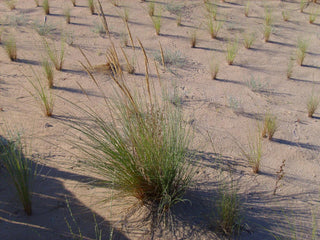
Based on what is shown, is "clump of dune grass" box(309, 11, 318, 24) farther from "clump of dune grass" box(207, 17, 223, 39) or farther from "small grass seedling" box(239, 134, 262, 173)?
"small grass seedling" box(239, 134, 262, 173)

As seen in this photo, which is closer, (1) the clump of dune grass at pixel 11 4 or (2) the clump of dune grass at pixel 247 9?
(1) the clump of dune grass at pixel 11 4

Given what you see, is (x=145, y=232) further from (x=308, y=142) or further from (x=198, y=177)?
(x=308, y=142)

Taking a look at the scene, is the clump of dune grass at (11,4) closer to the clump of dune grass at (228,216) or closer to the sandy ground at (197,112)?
the sandy ground at (197,112)

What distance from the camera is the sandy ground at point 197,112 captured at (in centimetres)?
268

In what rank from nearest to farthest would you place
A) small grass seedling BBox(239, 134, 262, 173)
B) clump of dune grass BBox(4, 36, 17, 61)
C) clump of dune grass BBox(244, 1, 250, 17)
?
small grass seedling BBox(239, 134, 262, 173), clump of dune grass BBox(4, 36, 17, 61), clump of dune grass BBox(244, 1, 250, 17)

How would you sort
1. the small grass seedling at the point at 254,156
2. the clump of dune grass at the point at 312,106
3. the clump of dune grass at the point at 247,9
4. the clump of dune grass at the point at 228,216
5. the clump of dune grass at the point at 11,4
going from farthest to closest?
the clump of dune grass at the point at 247,9 → the clump of dune grass at the point at 11,4 → the clump of dune grass at the point at 312,106 → the small grass seedling at the point at 254,156 → the clump of dune grass at the point at 228,216

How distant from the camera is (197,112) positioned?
4094mm

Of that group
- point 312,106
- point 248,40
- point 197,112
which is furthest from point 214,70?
point 312,106

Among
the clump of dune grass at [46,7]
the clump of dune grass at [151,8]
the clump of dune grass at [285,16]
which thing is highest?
the clump of dune grass at [285,16]

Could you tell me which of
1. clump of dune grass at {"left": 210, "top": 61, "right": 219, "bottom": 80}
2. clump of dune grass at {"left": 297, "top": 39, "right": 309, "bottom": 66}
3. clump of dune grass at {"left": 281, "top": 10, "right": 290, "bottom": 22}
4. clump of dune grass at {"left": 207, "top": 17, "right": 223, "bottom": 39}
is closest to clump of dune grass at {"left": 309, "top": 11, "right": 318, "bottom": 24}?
clump of dune grass at {"left": 281, "top": 10, "right": 290, "bottom": 22}

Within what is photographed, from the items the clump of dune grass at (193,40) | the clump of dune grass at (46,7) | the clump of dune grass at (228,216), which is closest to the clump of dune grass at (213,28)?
the clump of dune grass at (193,40)

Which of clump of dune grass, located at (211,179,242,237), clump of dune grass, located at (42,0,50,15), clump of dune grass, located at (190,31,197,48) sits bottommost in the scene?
clump of dune grass, located at (211,179,242,237)

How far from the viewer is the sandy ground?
2.68 m

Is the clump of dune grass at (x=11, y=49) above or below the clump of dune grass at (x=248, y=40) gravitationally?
below
